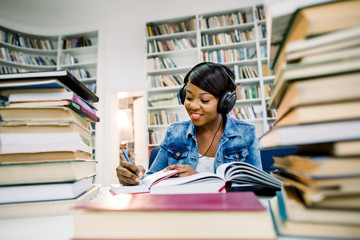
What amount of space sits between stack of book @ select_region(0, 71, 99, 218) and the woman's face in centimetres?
66

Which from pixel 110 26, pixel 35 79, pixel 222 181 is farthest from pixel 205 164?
pixel 110 26

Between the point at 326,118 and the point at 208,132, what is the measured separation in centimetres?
107

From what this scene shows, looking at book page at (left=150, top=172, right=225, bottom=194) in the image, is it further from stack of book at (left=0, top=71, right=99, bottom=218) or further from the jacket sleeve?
the jacket sleeve

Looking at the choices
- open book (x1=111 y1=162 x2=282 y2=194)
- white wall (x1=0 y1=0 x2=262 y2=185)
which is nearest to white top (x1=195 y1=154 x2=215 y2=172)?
open book (x1=111 y1=162 x2=282 y2=194)

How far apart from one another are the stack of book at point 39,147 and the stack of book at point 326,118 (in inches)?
19.1

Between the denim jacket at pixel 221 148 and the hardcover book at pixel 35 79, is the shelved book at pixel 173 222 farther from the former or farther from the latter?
the denim jacket at pixel 221 148

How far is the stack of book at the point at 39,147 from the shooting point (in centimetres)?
51

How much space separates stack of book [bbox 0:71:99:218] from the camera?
0.51 m

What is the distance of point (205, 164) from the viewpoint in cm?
126

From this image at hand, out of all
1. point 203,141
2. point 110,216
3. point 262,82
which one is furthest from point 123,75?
point 110,216

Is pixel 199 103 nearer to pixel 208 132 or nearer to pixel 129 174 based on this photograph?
pixel 208 132

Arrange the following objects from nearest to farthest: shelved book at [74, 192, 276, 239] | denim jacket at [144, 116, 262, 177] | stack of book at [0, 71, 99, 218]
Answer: shelved book at [74, 192, 276, 239] < stack of book at [0, 71, 99, 218] < denim jacket at [144, 116, 262, 177]

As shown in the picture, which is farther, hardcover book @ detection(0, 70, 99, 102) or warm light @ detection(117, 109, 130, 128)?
warm light @ detection(117, 109, 130, 128)

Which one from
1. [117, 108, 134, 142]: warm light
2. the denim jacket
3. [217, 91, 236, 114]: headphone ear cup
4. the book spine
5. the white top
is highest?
[117, 108, 134, 142]: warm light
